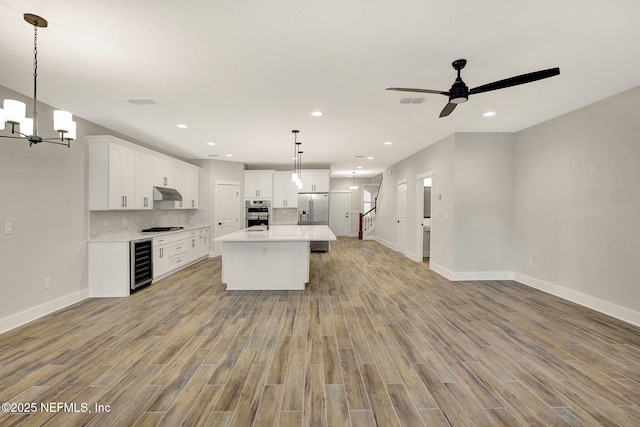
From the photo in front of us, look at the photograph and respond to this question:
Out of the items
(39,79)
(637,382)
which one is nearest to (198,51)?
(39,79)

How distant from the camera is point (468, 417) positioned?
5.65 feet

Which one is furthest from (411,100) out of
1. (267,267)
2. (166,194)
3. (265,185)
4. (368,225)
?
(368,225)

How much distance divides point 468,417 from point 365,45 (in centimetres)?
288

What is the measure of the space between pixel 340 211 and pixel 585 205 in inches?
343

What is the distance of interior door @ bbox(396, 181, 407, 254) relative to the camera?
7.60 metres

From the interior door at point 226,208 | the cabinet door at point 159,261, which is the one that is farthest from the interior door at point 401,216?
the cabinet door at point 159,261

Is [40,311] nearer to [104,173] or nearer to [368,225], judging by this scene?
[104,173]

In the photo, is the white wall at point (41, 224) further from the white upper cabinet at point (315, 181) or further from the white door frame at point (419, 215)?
the white door frame at point (419, 215)

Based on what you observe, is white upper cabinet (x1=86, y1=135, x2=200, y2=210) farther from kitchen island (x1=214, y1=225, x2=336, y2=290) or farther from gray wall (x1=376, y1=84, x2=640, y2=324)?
gray wall (x1=376, y1=84, x2=640, y2=324)

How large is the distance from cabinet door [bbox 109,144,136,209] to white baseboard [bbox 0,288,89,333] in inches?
54.3

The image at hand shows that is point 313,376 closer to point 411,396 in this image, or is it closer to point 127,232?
point 411,396

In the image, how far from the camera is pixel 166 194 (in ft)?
18.6

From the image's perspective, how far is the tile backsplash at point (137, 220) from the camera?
170 inches

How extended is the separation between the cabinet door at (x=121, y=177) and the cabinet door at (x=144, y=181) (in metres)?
0.11
